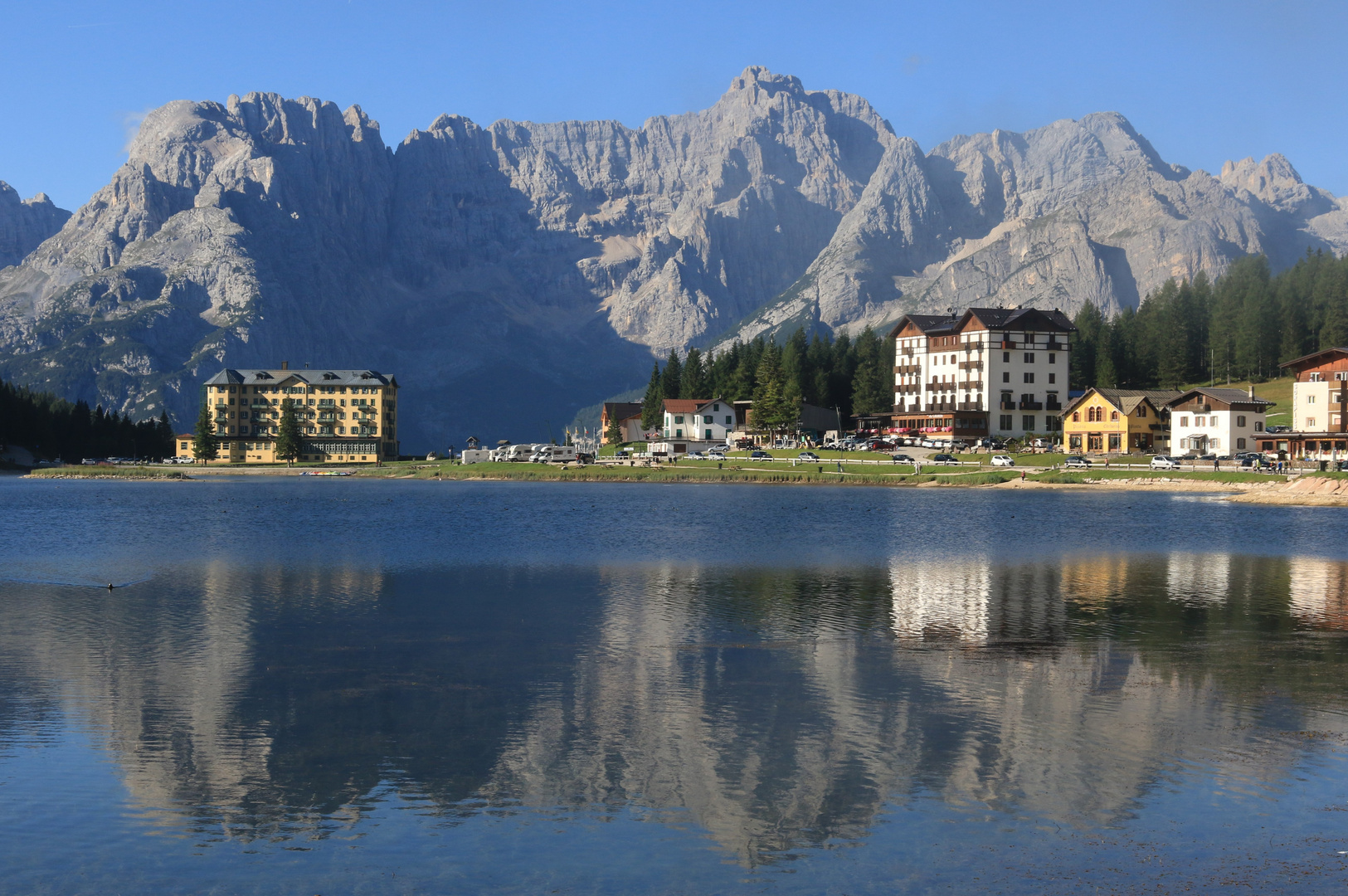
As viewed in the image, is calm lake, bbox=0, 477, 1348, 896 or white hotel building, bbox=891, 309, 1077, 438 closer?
calm lake, bbox=0, 477, 1348, 896

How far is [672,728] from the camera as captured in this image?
2447 centimetres

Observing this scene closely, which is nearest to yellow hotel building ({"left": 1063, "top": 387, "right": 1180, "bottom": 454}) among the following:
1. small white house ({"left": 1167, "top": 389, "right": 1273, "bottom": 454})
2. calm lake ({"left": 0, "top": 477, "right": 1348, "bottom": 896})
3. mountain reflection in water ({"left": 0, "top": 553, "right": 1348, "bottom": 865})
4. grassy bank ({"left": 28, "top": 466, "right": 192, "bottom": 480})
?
small white house ({"left": 1167, "top": 389, "right": 1273, "bottom": 454})

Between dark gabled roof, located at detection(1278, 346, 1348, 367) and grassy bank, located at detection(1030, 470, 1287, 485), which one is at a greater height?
dark gabled roof, located at detection(1278, 346, 1348, 367)

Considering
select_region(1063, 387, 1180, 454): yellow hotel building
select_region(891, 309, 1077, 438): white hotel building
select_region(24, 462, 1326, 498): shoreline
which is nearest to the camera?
select_region(24, 462, 1326, 498): shoreline

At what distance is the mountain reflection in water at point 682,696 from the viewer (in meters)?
20.1

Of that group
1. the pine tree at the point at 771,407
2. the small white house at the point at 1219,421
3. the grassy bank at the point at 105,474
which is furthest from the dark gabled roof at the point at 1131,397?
the grassy bank at the point at 105,474

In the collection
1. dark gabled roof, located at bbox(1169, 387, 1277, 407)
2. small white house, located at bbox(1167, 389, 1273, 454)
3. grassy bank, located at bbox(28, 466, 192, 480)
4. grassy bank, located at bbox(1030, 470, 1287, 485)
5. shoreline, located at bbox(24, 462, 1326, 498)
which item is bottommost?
grassy bank, located at bbox(28, 466, 192, 480)

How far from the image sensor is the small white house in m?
147

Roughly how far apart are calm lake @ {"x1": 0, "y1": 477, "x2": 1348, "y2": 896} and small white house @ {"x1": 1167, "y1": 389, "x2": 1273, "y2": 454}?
100m

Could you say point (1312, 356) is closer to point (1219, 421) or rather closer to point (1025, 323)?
point (1219, 421)

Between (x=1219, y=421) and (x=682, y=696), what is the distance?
462 ft

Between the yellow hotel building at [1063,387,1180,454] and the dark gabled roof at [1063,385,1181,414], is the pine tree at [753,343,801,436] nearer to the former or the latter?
the yellow hotel building at [1063,387,1180,454]

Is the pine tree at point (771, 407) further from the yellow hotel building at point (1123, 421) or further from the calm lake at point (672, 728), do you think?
the calm lake at point (672, 728)

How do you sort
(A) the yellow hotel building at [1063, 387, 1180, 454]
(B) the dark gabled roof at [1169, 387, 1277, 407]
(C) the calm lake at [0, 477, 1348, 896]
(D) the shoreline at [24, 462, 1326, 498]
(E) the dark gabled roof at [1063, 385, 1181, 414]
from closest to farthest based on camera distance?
(C) the calm lake at [0, 477, 1348, 896] → (D) the shoreline at [24, 462, 1326, 498] → (B) the dark gabled roof at [1169, 387, 1277, 407] → (E) the dark gabled roof at [1063, 385, 1181, 414] → (A) the yellow hotel building at [1063, 387, 1180, 454]
